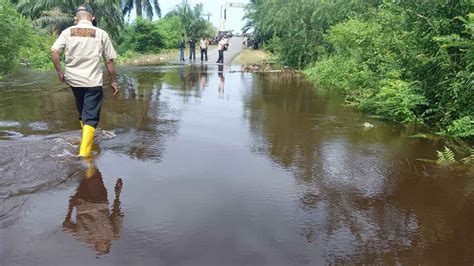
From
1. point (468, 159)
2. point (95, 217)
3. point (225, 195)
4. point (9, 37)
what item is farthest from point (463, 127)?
point (9, 37)

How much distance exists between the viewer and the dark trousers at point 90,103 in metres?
5.31

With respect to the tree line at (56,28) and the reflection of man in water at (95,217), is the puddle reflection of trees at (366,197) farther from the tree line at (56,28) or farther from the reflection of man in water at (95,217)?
the tree line at (56,28)

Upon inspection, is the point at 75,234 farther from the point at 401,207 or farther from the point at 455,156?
the point at 455,156

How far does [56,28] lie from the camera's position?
98.3ft

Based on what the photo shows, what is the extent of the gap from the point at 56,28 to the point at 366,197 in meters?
29.6

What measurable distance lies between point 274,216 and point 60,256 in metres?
1.69

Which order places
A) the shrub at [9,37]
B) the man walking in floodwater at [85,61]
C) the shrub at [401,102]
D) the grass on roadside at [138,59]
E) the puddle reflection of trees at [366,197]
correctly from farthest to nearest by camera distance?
the grass on roadside at [138,59] < the shrub at [9,37] < the shrub at [401,102] < the man walking in floodwater at [85,61] < the puddle reflection of trees at [366,197]

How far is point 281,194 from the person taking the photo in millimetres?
4398

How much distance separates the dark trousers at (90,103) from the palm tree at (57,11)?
25.5 metres

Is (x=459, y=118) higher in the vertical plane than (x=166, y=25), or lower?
lower

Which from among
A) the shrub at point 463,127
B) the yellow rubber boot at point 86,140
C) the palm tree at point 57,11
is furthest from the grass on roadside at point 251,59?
the yellow rubber boot at point 86,140

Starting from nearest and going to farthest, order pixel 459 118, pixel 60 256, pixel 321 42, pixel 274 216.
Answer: pixel 60 256 → pixel 274 216 → pixel 459 118 → pixel 321 42

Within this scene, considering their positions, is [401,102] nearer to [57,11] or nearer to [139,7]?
[57,11]

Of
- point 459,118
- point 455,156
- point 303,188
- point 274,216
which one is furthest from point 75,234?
point 459,118
